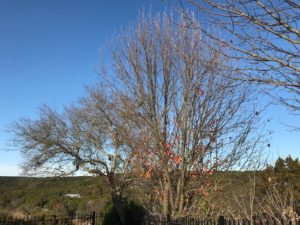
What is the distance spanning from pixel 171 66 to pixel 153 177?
114 inches

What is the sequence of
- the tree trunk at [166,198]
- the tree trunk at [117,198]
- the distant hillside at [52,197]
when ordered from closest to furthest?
the tree trunk at [166,198] → the tree trunk at [117,198] → the distant hillside at [52,197]

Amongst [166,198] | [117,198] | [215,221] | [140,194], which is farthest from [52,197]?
[215,221]

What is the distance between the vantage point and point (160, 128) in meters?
9.39

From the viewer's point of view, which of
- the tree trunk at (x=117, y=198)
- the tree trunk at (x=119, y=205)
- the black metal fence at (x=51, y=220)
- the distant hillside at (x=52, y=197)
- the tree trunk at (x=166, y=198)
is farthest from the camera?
the distant hillside at (x=52, y=197)

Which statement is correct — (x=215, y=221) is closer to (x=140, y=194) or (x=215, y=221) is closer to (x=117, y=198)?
(x=140, y=194)

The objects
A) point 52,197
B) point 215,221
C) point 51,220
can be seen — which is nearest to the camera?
point 215,221

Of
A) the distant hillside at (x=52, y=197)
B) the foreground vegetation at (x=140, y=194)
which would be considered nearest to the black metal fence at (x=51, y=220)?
the foreground vegetation at (x=140, y=194)

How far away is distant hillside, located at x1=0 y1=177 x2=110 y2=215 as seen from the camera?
73.5 feet

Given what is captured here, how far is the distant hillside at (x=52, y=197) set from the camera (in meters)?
22.4

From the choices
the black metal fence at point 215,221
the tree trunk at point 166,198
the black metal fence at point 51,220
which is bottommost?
the black metal fence at point 51,220

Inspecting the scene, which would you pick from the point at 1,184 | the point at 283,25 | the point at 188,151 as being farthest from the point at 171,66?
the point at 1,184

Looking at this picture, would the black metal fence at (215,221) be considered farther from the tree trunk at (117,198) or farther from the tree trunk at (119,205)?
the tree trunk at (117,198)

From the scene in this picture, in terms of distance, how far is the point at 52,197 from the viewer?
28375mm

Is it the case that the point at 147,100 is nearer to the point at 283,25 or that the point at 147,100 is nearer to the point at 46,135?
the point at 283,25
